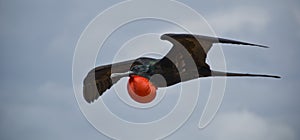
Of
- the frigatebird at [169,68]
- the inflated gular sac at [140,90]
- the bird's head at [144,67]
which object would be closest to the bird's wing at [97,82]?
the frigatebird at [169,68]

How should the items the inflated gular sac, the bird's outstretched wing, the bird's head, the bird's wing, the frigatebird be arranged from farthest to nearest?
the bird's wing
the bird's outstretched wing
the bird's head
the frigatebird
the inflated gular sac

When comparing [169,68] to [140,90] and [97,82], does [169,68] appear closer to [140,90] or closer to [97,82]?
[140,90]

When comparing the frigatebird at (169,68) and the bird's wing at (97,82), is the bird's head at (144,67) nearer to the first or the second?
the frigatebird at (169,68)

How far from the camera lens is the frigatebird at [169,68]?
12.7 meters

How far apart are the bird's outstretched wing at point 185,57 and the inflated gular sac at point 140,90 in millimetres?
1066

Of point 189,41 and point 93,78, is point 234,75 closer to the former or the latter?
point 189,41

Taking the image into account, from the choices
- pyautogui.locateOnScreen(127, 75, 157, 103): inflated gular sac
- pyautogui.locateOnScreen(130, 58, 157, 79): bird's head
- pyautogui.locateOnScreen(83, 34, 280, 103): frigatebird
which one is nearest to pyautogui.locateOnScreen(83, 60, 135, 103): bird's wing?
pyautogui.locateOnScreen(83, 34, 280, 103): frigatebird

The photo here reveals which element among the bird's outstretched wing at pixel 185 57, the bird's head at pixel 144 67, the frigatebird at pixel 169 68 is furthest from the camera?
the bird's outstretched wing at pixel 185 57

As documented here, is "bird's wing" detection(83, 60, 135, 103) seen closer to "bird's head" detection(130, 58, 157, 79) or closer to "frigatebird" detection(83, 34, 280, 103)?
"frigatebird" detection(83, 34, 280, 103)

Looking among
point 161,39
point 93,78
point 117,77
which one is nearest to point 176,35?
point 161,39

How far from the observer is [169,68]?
13969 mm

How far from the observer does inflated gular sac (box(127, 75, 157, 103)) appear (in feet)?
41.2

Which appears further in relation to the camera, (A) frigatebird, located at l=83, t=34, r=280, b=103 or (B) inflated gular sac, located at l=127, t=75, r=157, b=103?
(A) frigatebird, located at l=83, t=34, r=280, b=103

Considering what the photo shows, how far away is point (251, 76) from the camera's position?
13938 mm
